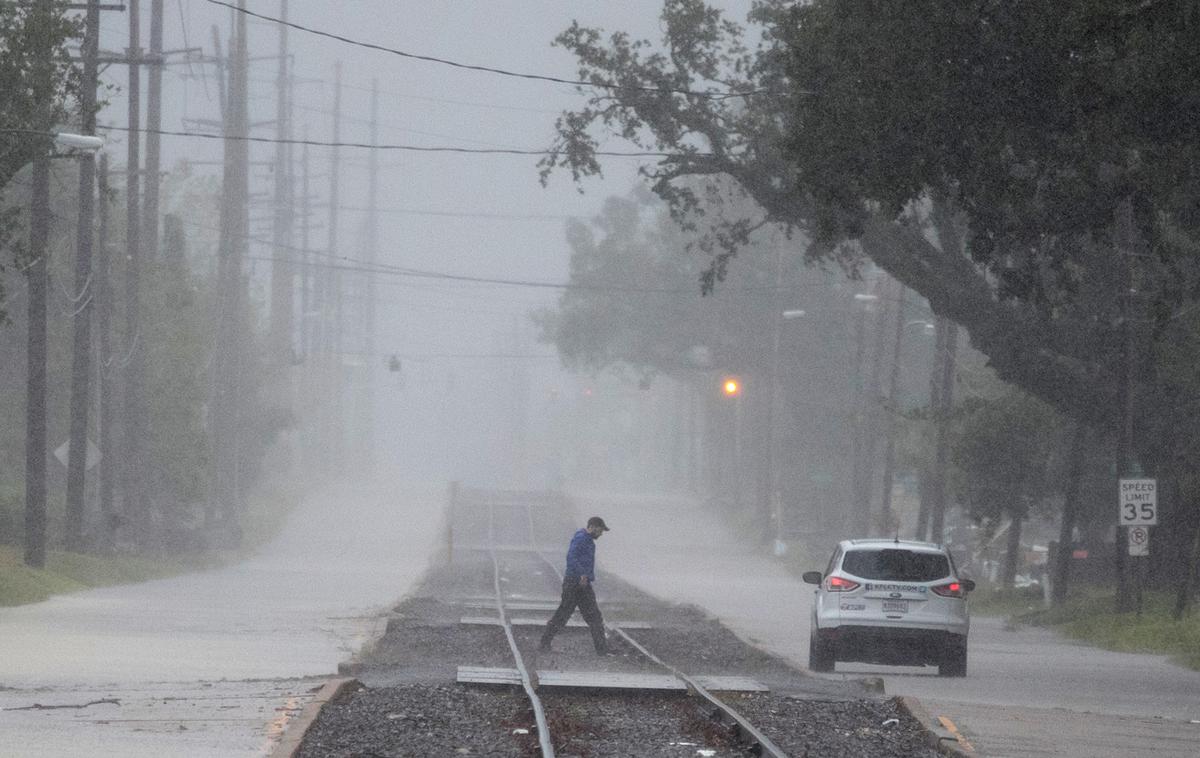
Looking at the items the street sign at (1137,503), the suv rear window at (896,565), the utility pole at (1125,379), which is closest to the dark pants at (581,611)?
the suv rear window at (896,565)

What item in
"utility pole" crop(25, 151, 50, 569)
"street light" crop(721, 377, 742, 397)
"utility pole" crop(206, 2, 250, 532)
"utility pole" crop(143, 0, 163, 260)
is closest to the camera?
"utility pole" crop(25, 151, 50, 569)

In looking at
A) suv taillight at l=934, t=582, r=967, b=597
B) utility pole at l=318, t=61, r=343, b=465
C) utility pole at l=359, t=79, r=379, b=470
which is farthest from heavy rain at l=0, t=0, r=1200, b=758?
utility pole at l=359, t=79, r=379, b=470

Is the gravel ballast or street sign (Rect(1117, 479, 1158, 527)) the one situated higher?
street sign (Rect(1117, 479, 1158, 527))

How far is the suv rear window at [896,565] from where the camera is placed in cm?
2491

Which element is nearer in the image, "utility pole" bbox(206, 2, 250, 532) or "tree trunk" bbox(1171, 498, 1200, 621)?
"tree trunk" bbox(1171, 498, 1200, 621)

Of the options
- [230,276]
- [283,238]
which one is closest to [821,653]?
[230,276]

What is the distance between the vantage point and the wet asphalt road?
15.4 meters

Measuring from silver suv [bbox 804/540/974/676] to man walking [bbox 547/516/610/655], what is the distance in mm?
3044

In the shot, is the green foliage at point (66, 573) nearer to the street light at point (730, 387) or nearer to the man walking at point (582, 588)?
the man walking at point (582, 588)

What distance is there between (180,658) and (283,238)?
242ft

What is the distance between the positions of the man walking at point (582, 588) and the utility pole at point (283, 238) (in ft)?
222

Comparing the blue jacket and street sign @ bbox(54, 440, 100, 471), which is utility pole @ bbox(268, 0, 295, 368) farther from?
the blue jacket

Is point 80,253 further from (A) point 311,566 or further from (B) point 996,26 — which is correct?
(B) point 996,26

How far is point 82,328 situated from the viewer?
141ft
